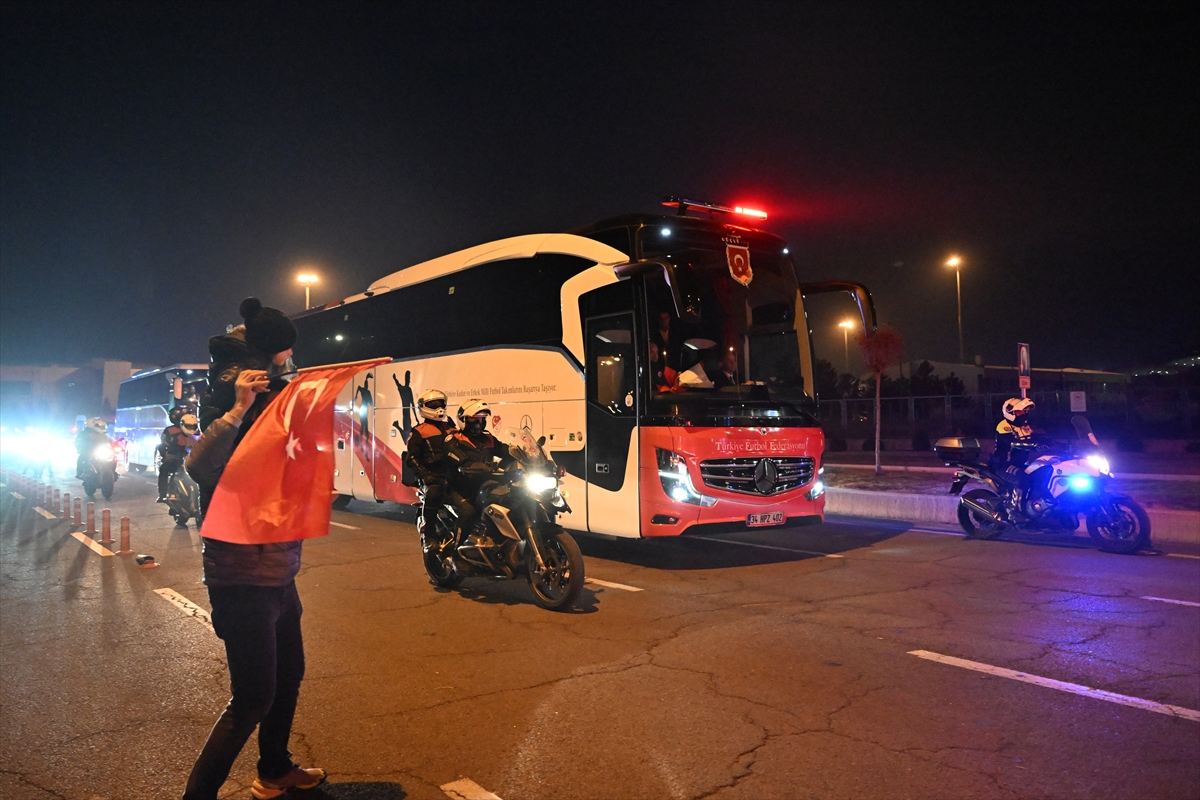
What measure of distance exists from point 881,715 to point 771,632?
1.89 metres

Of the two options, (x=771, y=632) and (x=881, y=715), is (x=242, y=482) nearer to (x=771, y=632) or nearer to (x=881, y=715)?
(x=881, y=715)

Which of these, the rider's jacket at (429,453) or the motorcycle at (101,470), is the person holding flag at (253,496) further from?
the motorcycle at (101,470)

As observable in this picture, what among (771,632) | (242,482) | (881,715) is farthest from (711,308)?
(242,482)

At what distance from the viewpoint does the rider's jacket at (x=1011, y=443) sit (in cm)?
1077

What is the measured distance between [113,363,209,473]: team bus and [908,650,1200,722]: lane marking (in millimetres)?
20428

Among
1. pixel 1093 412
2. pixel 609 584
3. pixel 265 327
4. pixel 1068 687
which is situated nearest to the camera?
pixel 265 327

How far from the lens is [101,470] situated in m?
19.5

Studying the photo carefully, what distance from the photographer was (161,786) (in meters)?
3.95

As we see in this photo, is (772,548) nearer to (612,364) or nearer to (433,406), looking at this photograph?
(612,364)

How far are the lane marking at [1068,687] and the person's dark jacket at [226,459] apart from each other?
177 inches

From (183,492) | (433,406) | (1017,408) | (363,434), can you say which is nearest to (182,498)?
(183,492)

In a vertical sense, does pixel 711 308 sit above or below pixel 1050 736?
above

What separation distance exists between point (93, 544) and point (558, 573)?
8372 millimetres

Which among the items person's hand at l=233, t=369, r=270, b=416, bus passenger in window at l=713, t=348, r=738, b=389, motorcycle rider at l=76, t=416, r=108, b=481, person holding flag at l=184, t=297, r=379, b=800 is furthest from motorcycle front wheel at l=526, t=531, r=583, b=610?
motorcycle rider at l=76, t=416, r=108, b=481
